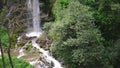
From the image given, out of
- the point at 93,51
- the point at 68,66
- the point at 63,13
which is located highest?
the point at 63,13

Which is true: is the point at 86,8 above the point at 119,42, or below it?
above

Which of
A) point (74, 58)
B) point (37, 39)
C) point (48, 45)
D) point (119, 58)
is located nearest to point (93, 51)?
point (74, 58)

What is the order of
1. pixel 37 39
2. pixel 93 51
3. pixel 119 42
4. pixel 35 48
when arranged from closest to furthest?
pixel 93 51
pixel 119 42
pixel 35 48
pixel 37 39

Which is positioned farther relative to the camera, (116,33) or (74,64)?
(116,33)

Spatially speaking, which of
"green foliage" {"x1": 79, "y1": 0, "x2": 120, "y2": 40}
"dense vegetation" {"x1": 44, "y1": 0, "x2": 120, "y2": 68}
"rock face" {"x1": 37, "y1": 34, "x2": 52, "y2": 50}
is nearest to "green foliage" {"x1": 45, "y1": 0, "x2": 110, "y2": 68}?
"dense vegetation" {"x1": 44, "y1": 0, "x2": 120, "y2": 68}

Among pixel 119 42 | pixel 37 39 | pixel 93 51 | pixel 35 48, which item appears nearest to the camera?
pixel 93 51

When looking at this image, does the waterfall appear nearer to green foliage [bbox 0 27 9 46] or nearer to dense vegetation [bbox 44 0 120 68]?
green foliage [bbox 0 27 9 46]

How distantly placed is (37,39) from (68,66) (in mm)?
5544

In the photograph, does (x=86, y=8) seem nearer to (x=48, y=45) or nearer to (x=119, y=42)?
(x=119, y=42)

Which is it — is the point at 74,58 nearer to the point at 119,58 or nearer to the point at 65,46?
the point at 65,46

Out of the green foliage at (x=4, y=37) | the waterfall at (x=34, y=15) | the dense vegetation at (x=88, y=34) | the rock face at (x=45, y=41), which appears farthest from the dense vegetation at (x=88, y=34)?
the waterfall at (x=34, y=15)

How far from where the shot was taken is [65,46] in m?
20.1

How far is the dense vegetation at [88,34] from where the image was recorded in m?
19.6

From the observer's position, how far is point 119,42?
68.5 ft
